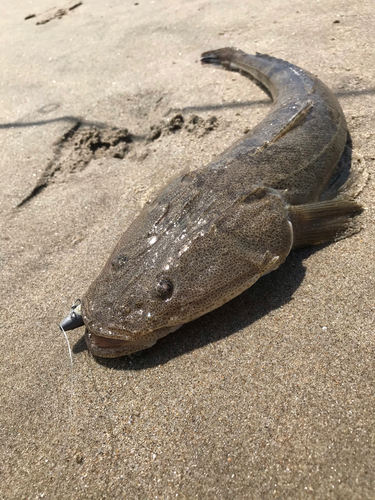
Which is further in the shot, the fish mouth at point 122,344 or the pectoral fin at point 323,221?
the pectoral fin at point 323,221

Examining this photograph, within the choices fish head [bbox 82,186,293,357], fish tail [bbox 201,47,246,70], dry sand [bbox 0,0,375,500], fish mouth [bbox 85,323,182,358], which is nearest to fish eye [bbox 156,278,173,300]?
fish head [bbox 82,186,293,357]

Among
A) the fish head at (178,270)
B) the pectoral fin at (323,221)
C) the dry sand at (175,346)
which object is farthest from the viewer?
the pectoral fin at (323,221)

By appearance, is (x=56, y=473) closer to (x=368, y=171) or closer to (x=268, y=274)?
(x=268, y=274)

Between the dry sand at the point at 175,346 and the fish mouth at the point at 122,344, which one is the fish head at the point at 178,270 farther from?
the dry sand at the point at 175,346

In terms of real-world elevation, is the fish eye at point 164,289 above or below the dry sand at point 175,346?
above

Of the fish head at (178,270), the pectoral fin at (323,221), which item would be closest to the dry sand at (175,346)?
the pectoral fin at (323,221)

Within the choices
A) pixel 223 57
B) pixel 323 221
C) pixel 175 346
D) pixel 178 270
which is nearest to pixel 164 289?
pixel 178 270

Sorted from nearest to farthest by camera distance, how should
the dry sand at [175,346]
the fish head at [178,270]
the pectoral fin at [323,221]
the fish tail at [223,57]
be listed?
the dry sand at [175,346] → the fish head at [178,270] → the pectoral fin at [323,221] → the fish tail at [223,57]

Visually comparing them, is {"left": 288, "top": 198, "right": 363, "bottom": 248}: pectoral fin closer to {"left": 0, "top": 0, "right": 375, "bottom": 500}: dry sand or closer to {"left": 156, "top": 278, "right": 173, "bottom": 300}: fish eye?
{"left": 0, "top": 0, "right": 375, "bottom": 500}: dry sand
